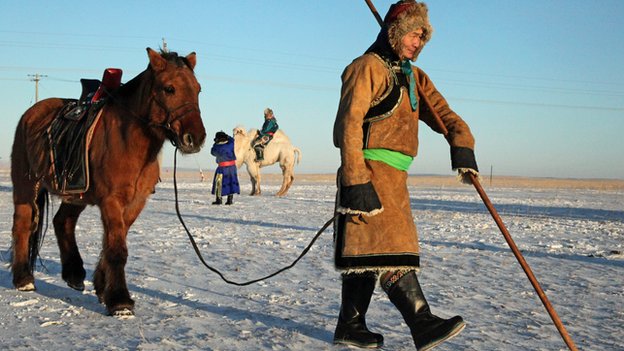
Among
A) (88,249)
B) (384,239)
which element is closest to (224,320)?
(384,239)

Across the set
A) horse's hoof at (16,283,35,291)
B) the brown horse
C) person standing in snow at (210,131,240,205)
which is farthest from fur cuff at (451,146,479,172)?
person standing in snow at (210,131,240,205)

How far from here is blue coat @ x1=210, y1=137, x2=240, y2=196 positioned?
18.3 metres

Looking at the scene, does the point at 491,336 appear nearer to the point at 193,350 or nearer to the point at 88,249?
the point at 193,350

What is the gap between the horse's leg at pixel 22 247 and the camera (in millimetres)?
5816

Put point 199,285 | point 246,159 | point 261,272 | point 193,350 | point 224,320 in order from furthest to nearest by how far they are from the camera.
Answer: point 246,159
point 261,272
point 199,285
point 224,320
point 193,350

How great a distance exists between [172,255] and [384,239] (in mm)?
4683

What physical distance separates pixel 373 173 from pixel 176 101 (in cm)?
177

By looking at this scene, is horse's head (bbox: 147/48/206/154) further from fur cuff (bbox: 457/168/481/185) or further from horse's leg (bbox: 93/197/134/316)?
fur cuff (bbox: 457/168/481/185)

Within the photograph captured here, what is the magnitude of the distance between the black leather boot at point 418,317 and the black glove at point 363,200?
440mm

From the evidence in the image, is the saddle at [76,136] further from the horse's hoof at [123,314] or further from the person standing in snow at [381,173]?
the person standing in snow at [381,173]

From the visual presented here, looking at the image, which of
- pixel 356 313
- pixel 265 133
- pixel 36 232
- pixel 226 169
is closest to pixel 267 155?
pixel 265 133

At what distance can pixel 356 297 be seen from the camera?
4.07 m

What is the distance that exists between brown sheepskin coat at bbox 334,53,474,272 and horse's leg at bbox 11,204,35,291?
3.23 meters

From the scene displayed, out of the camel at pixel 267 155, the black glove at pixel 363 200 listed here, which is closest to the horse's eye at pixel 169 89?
the black glove at pixel 363 200
